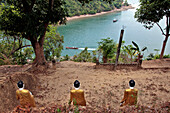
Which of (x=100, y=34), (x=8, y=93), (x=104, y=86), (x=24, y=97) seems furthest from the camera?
(x=100, y=34)

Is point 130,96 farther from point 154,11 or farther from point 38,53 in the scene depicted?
point 154,11

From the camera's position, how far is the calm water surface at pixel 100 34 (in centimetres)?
3725

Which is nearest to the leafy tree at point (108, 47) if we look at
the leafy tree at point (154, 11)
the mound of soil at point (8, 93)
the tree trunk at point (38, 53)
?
the leafy tree at point (154, 11)

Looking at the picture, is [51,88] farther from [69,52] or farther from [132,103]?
[69,52]

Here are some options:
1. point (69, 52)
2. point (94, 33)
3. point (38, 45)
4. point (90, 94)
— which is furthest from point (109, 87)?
point (94, 33)

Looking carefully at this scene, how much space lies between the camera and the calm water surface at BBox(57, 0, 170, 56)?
122 ft

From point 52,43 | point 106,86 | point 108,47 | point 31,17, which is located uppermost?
point 31,17

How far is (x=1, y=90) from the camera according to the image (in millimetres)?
4863

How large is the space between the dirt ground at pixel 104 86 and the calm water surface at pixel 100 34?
79.5 feet

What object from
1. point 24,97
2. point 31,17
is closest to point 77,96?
point 24,97

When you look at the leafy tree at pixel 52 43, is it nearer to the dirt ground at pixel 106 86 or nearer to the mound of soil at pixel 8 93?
the dirt ground at pixel 106 86

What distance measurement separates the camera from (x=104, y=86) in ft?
22.9

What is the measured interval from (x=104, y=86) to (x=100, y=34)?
130ft

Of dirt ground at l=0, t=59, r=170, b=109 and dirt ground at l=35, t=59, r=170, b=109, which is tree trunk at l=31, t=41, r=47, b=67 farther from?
dirt ground at l=35, t=59, r=170, b=109
